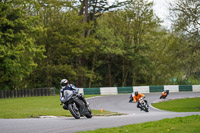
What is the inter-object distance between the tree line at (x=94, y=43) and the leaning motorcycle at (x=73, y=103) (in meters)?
16.4

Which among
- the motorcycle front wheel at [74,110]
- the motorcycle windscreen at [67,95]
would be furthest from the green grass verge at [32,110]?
the motorcycle windscreen at [67,95]

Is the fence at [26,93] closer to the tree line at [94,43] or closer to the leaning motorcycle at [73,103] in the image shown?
the tree line at [94,43]

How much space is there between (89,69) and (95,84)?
2806mm

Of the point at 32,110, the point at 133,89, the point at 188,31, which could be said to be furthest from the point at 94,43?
the point at 32,110

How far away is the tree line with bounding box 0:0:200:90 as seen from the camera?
28.9 m

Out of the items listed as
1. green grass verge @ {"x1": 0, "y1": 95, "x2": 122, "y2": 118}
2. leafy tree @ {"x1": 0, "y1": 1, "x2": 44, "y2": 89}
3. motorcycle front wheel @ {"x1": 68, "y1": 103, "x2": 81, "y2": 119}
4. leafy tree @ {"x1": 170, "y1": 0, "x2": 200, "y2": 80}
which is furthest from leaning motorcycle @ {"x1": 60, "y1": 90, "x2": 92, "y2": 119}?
leafy tree @ {"x1": 0, "y1": 1, "x2": 44, "y2": 89}

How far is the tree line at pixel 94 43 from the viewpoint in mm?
28938

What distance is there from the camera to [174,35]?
29.2 metres

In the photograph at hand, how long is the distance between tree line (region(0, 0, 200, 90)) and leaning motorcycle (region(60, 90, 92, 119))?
645 inches

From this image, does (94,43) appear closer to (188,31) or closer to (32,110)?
(188,31)

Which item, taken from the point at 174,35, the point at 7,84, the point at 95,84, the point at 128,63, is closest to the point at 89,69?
the point at 95,84

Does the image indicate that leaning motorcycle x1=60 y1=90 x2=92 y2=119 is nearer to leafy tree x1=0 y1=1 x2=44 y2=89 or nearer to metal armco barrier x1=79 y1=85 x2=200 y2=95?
leafy tree x1=0 y1=1 x2=44 y2=89

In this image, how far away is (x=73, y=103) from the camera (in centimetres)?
1380

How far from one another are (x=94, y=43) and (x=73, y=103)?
34.7 meters
